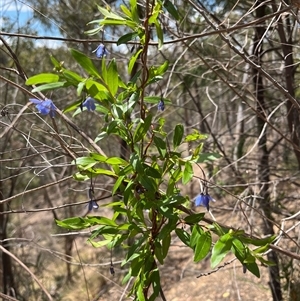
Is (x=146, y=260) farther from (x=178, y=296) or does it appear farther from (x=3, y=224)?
(x=178, y=296)

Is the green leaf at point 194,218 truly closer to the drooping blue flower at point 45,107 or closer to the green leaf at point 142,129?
the green leaf at point 142,129

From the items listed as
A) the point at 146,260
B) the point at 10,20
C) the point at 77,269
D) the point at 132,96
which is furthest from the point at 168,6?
the point at 77,269

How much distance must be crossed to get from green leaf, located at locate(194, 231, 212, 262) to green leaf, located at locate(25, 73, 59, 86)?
0.59 meters

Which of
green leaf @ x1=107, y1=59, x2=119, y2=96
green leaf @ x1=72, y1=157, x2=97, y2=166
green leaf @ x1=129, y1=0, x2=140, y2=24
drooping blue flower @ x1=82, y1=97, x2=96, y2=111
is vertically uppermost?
green leaf @ x1=129, y1=0, x2=140, y2=24

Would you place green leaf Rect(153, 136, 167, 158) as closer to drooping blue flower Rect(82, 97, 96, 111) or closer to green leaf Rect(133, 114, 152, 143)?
green leaf Rect(133, 114, 152, 143)

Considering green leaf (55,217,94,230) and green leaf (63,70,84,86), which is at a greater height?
green leaf (63,70,84,86)

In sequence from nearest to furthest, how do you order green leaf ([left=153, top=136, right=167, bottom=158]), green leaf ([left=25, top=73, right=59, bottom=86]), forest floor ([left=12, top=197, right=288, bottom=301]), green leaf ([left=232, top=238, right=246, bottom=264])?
green leaf ([left=25, top=73, right=59, bottom=86]) → green leaf ([left=232, top=238, right=246, bottom=264]) → green leaf ([left=153, top=136, right=167, bottom=158]) → forest floor ([left=12, top=197, right=288, bottom=301])

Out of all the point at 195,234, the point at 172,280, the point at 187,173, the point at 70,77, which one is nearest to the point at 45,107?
the point at 70,77

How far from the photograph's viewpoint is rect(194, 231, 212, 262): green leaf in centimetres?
130

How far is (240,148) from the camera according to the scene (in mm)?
4145

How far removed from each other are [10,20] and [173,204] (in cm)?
427

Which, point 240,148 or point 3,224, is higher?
point 240,148

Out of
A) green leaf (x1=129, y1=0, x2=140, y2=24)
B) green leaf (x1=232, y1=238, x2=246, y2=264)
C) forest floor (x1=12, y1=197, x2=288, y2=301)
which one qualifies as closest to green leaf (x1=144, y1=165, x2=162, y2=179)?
green leaf (x1=232, y1=238, x2=246, y2=264)

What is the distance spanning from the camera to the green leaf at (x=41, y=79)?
3.93 feet
